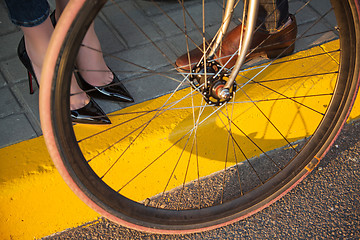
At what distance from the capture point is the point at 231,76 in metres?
1.48

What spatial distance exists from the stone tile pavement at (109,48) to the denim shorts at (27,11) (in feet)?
1.49

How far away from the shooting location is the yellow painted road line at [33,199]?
1.67 metres

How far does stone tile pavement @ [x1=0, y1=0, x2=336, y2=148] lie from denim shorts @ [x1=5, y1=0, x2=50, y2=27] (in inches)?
17.9

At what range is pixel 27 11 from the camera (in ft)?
4.99

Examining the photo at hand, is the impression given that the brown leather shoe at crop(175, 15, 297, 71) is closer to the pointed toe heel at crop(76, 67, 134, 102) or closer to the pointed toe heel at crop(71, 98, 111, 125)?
the pointed toe heel at crop(76, 67, 134, 102)

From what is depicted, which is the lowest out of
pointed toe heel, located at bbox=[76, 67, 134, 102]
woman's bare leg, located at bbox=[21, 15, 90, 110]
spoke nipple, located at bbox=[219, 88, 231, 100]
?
pointed toe heel, located at bbox=[76, 67, 134, 102]

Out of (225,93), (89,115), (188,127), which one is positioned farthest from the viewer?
(188,127)

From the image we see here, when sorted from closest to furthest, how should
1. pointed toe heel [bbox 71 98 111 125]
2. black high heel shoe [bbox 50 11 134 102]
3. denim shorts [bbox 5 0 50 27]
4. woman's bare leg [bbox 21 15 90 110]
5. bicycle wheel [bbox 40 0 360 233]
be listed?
1. bicycle wheel [bbox 40 0 360 233]
2. denim shorts [bbox 5 0 50 27]
3. woman's bare leg [bbox 21 15 90 110]
4. pointed toe heel [bbox 71 98 111 125]
5. black high heel shoe [bbox 50 11 134 102]

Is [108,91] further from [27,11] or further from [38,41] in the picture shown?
[27,11]

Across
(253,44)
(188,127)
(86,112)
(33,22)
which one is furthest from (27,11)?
(253,44)

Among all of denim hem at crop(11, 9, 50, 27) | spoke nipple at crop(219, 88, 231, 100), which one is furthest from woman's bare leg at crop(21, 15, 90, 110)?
spoke nipple at crop(219, 88, 231, 100)

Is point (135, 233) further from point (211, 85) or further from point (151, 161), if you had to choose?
point (211, 85)

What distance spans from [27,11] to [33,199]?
77 centimetres

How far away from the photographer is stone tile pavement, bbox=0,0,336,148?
1917mm
